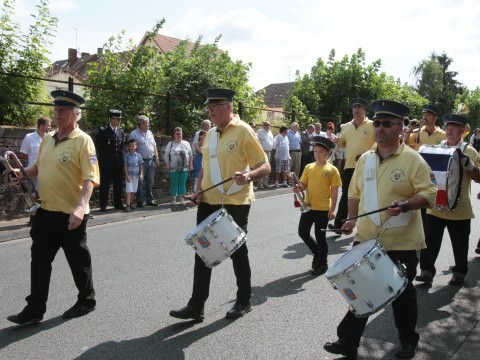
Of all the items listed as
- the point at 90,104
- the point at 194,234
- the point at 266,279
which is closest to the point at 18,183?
the point at 194,234

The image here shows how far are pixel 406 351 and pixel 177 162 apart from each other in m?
9.20

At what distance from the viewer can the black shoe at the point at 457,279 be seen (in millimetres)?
6062

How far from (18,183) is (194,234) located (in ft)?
5.75

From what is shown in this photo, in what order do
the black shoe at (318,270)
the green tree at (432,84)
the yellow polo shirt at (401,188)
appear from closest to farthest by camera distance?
the yellow polo shirt at (401,188) < the black shoe at (318,270) < the green tree at (432,84)

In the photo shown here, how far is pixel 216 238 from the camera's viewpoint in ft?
14.3

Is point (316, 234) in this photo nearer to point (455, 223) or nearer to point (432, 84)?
point (455, 223)

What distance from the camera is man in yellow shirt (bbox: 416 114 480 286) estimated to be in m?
6.01

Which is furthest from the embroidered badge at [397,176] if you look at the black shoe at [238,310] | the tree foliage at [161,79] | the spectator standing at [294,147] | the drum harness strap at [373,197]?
the spectator standing at [294,147]

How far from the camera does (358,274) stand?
3570 millimetres

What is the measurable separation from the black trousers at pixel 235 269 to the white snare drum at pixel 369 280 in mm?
1300

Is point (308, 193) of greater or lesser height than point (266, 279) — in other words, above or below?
above

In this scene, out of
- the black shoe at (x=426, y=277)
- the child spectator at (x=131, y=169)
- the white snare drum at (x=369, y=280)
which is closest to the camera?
the white snare drum at (x=369, y=280)

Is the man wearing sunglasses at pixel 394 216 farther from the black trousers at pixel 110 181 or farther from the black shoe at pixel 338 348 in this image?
the black trousers at pixel 110 181

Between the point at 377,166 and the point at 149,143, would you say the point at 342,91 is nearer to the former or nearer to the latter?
the point at 149,143
